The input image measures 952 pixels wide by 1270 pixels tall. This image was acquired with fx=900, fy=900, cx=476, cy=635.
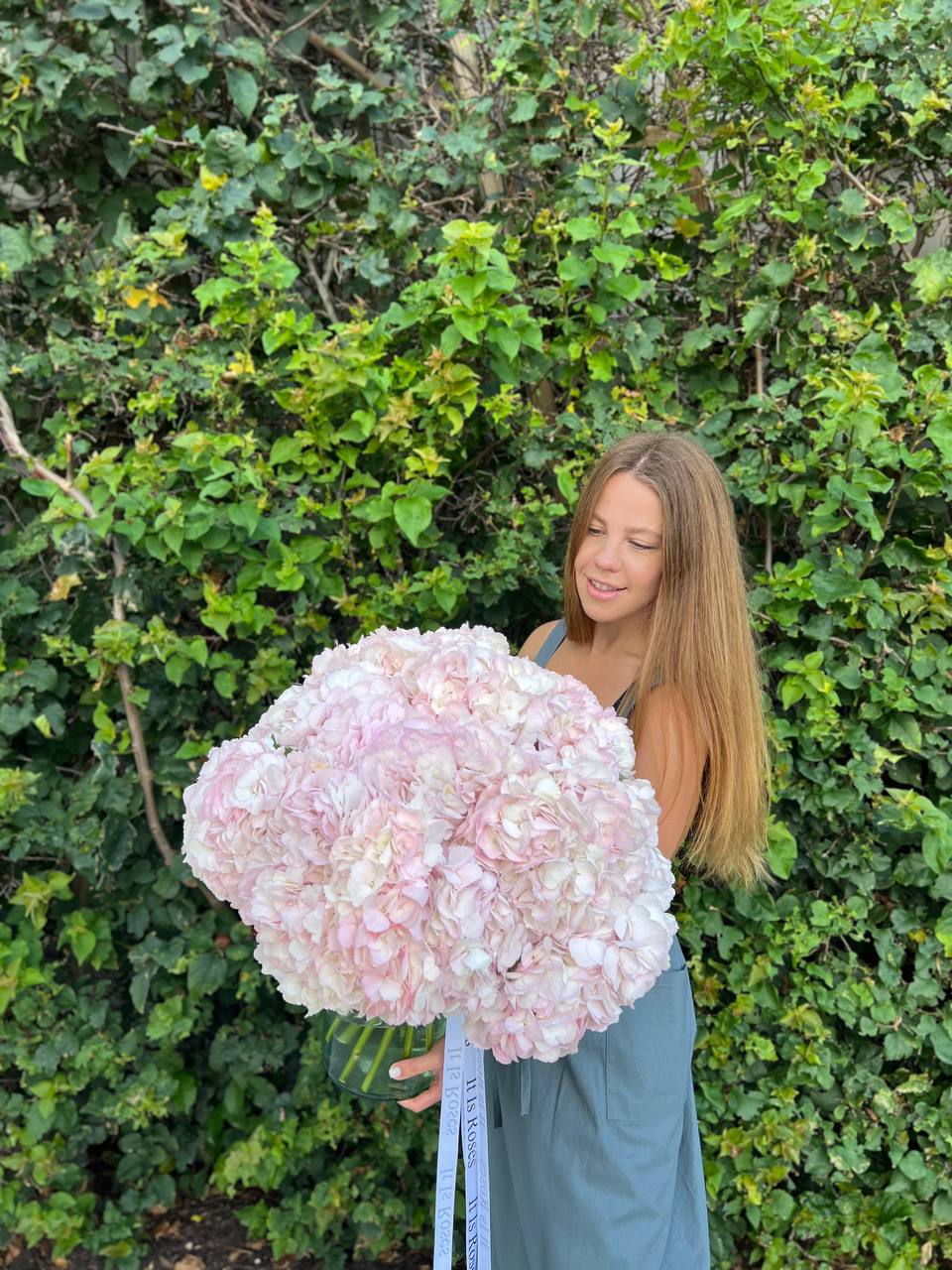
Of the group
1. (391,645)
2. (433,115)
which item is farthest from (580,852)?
(433,115)

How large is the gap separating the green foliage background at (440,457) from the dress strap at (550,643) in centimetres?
28

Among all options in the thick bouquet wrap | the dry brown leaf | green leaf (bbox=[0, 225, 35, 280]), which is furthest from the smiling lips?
the dry brown leaf

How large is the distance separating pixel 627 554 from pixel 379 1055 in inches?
31.5

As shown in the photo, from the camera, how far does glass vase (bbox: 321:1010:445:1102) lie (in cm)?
123

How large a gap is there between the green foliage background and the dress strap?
0.28m

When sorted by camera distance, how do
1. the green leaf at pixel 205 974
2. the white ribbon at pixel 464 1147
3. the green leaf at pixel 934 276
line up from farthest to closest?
the green leaf at pixel 205 974
the green leaf at pixel 934 276
the white ribbon at pixel 464 1147

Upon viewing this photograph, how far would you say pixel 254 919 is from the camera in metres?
0.95

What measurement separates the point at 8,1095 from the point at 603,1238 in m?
1.57

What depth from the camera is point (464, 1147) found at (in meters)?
1.10

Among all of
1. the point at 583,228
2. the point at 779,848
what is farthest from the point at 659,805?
the point at 583,228

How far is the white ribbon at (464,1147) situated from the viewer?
1.04 meters

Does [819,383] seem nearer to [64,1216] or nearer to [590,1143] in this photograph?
A: [590,1143]

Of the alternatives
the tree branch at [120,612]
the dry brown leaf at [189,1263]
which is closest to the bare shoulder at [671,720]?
the tree branch at [120,612]

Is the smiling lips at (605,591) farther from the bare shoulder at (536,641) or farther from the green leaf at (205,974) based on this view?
the green leaf at (205,974)
